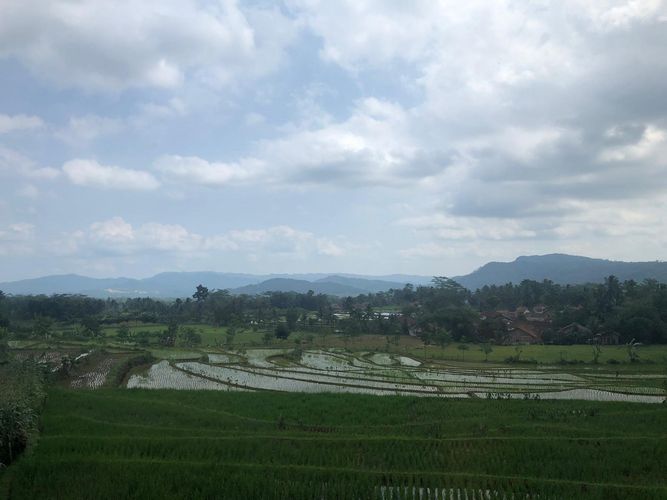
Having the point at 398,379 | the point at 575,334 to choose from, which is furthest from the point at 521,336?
the point at 398,379

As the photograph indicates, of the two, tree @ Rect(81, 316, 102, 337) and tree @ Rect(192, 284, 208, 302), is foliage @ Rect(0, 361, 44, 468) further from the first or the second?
tree @ Rect(192, 284, 208, 302)

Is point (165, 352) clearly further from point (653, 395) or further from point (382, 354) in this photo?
point (653, 395)

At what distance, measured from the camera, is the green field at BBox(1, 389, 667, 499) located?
10383 mm

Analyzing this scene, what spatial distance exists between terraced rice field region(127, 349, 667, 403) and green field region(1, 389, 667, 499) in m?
5.32

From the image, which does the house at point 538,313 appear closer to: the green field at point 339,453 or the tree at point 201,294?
the green field at point 339,453

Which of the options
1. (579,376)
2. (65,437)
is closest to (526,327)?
(579,376)

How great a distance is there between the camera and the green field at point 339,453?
10.4 metres

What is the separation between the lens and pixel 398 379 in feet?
91.5

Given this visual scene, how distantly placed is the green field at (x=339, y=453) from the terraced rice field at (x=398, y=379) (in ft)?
17.5

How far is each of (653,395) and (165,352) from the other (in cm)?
3269

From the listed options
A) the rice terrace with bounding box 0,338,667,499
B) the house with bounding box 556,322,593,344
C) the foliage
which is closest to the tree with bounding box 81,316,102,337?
the rice terrace with bounding box 0,338,667,499

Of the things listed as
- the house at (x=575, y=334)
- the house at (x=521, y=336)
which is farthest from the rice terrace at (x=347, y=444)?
the house at (x=521, y=336)

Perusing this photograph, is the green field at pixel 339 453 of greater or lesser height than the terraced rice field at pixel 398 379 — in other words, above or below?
above

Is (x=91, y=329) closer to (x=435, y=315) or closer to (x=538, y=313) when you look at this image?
(x=435, y=315)
